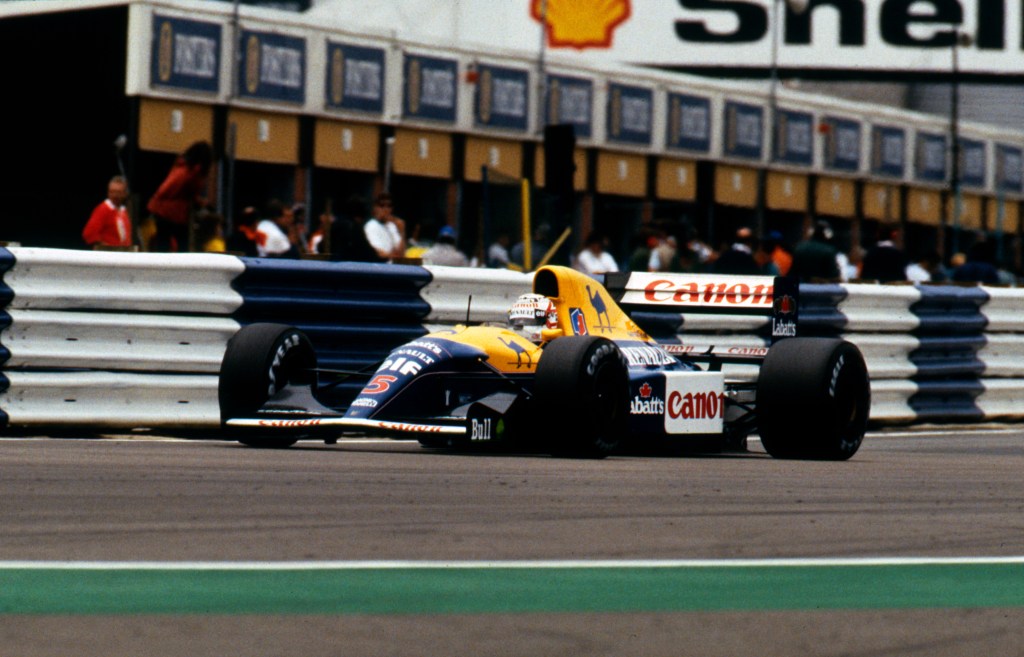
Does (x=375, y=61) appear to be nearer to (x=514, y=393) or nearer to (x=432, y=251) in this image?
(x=432, y=251)

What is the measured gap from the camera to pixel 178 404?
10.8 m

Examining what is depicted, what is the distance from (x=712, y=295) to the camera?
36.6ft

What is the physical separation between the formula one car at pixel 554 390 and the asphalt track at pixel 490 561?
0.71 meters

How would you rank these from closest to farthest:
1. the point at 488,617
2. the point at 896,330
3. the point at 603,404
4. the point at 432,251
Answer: the point at 488,617
the point at 603,404
the point at 896,330
the point at 432,251

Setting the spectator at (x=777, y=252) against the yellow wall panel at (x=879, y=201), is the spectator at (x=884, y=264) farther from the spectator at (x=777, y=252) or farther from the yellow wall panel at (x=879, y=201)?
the yellow wall panel at (x=879, y=201)

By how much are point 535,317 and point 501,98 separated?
22550mm

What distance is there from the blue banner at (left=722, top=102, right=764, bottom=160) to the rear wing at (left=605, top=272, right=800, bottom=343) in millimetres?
26479

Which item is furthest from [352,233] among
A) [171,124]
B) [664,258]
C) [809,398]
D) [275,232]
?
[171,124]

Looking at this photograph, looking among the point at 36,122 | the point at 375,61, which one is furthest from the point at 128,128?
the point at 375,61

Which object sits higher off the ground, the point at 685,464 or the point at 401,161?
the point at 401,161

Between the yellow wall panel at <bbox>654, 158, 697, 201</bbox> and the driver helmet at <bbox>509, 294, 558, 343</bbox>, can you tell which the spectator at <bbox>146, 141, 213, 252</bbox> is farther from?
the yellow wall panel at <bbox>654, 158, 697, 201</bbox>

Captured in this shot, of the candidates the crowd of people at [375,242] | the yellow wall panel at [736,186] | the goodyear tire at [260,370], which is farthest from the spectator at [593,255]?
the yellow wall panel at [736,186]

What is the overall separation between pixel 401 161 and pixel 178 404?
2052 centimetres

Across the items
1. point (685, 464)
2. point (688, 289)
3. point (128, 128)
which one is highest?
point (128, 128)
